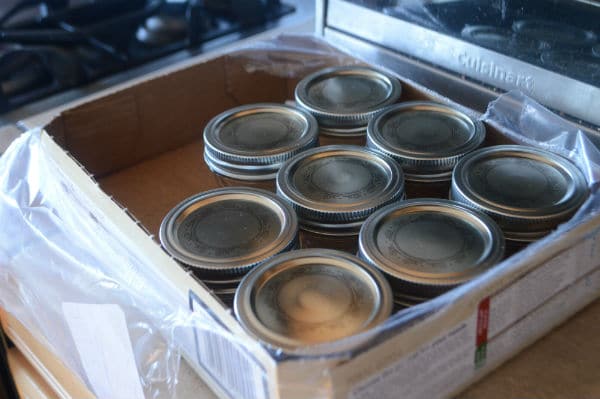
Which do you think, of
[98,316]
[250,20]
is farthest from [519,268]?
[250,20]

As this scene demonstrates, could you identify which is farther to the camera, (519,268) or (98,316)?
(98,316)

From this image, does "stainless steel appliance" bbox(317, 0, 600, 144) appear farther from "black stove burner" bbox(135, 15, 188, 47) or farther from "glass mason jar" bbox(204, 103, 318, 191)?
"black stove burner" bbox(135, 15, 188, 47)

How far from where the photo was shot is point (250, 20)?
50.4 inches

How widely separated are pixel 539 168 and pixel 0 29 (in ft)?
3.05

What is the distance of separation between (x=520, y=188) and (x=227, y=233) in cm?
30

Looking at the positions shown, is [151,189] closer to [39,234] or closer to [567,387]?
[39,234]

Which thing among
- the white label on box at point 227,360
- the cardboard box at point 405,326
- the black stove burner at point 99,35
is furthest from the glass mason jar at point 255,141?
the black stove burner at point 99,35

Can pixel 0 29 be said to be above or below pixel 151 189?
above

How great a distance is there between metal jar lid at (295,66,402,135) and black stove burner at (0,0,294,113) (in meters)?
0.36

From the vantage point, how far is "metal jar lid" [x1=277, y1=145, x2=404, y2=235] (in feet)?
2.35

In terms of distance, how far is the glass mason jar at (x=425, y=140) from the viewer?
781 mm

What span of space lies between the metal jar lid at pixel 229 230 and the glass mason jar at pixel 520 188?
186 millimetres

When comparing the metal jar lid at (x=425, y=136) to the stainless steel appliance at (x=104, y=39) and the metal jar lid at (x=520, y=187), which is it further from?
the stainless steel appliance at (x=104, y=39)

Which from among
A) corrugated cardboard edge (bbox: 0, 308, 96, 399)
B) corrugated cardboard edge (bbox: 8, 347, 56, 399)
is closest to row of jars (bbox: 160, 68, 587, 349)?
corrugated cardboard edge (bbox: 0, 308, 96, 399)
